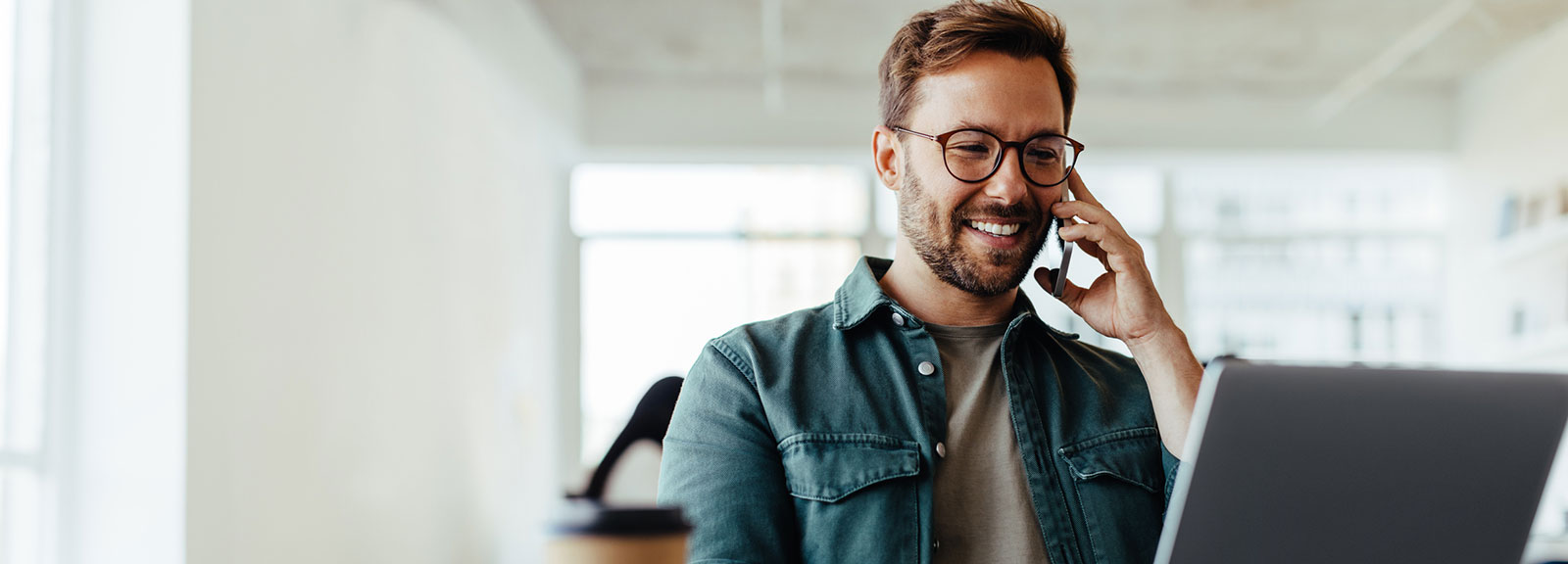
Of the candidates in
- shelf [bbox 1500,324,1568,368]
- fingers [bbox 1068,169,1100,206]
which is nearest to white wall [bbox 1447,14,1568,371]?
shelf [bbox 1500,324,1568,368]

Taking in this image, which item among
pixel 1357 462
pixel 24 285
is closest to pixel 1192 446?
pixel 1357 462

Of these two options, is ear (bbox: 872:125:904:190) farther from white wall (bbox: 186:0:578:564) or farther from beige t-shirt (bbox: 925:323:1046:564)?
white wall (bbox: 186:0:578:564)

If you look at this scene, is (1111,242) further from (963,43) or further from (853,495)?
(853,495)

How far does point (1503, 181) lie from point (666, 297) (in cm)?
408

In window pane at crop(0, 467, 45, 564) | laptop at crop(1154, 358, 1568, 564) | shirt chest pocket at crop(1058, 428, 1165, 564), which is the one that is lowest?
window pane at crop(0, 467, 45, 564)

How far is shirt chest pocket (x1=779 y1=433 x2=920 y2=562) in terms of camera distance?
1.33m

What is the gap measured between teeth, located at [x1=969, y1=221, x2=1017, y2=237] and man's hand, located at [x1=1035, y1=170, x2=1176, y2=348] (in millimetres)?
70

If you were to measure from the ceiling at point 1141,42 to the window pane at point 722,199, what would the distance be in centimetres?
47

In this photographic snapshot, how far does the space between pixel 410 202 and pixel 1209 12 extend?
3332mm

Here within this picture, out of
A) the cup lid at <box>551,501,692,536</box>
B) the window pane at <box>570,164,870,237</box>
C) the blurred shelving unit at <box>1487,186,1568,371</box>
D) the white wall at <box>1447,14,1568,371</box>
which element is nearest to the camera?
the cup lid at <box>551,501,692,536</box>

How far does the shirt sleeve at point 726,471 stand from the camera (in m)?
1.27

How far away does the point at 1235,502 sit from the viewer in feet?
2.88

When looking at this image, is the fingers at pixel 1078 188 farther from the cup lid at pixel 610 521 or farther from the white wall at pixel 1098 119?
the white wall at pixel 1098 119

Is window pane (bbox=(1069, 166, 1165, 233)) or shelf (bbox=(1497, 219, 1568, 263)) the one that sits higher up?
window pane (bbox=(1069, 166, 1165, 233))
